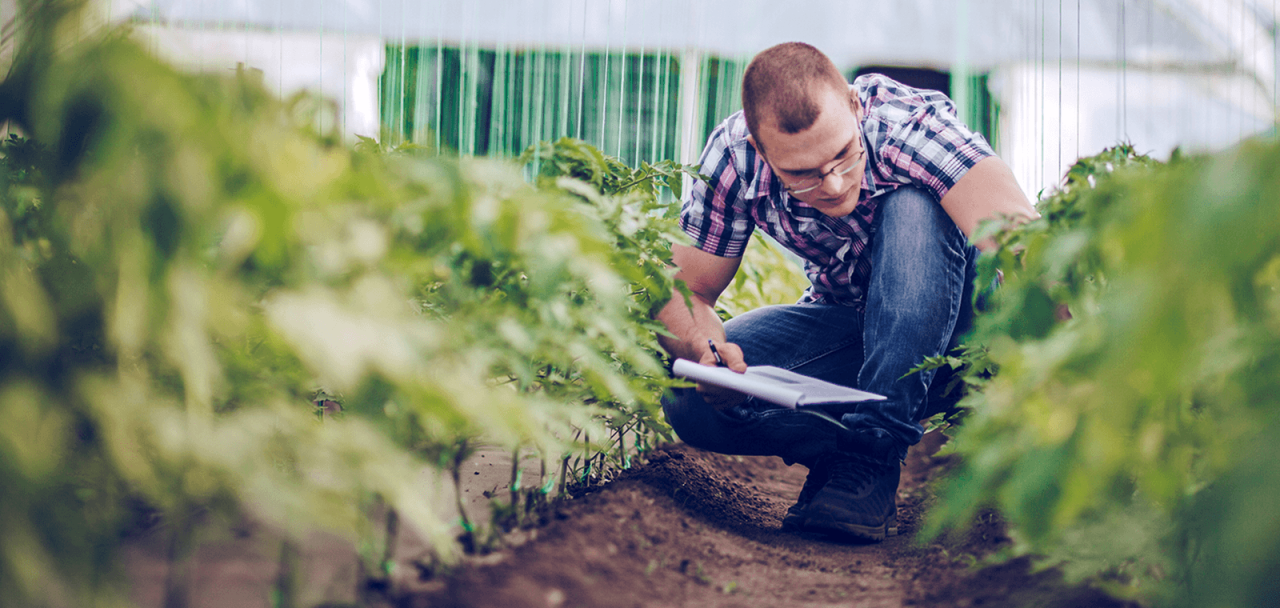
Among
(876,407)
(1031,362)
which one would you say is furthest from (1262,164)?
(876,407)

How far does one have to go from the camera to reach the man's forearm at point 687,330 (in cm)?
188

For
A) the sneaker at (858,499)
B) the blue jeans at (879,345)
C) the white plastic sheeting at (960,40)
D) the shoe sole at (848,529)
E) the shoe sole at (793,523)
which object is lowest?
the shoe sole at (793,523)

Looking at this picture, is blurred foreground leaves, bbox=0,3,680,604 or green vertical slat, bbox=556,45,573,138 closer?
blurred foreground leaves, bbox=0,3,680,604

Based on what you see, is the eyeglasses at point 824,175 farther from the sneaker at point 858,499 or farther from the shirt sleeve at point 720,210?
the sneaker at point 858,499

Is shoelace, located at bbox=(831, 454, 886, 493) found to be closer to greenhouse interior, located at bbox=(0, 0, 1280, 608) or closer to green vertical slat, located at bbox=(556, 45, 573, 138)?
greenhouse interior, located at bbox=(0, 0, 1280, 608)

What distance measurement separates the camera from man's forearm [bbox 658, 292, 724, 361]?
1875 millimetres

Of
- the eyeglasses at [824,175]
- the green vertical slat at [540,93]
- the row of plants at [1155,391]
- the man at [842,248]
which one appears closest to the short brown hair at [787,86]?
the man at [842,248]

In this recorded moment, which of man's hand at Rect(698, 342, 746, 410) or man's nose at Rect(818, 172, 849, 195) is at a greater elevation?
man's nose at Rect(818, 172, 849, 195)

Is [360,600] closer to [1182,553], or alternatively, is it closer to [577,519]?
[577,519]

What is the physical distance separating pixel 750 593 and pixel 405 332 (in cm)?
84

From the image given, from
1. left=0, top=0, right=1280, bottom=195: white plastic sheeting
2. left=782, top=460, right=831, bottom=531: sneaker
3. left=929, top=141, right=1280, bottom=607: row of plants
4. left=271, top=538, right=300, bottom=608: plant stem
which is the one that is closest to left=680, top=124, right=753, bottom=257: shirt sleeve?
left=782, top=460, right=831, bottom=531: sneaker

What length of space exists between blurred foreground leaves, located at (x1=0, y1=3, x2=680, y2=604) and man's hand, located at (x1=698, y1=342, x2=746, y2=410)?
95cm

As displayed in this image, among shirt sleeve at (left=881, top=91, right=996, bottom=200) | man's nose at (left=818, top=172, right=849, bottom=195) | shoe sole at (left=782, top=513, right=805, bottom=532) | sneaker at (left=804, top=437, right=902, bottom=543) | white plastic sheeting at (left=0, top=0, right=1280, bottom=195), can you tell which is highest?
white plastic sheeting at (left=0, top=0, right=1280, bottom=195)

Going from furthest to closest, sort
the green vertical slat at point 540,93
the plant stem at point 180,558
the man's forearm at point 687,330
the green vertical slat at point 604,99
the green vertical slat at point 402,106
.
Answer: the green vertical slat at point 540,93
the green vertical slat at point 604,99
the green vertical slat at point 402,106
the man's forearm at point 687,330
the plant stem at point 180,558
